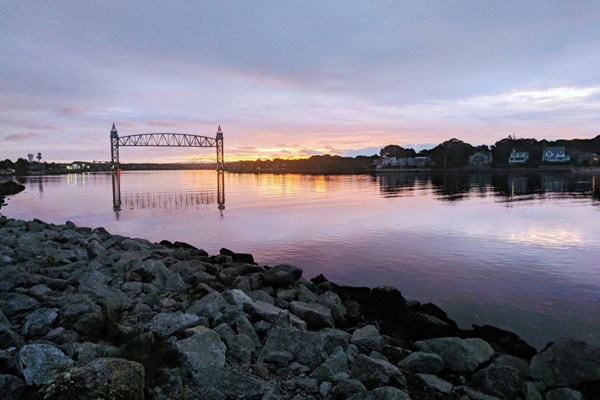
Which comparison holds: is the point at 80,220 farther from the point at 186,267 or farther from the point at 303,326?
the point at 303,326

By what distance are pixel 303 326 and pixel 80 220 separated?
28.0 metres

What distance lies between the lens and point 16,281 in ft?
24.0

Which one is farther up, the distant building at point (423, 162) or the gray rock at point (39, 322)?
the distant building at point (423, 162)

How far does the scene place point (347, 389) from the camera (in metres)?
4.68

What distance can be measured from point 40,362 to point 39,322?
62.7 inches

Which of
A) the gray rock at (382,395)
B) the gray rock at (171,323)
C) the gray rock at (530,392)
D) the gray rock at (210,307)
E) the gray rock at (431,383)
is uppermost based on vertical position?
the gray rock at (171,323)

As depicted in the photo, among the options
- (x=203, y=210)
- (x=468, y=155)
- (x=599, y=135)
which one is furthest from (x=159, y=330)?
(x=599, y=135)

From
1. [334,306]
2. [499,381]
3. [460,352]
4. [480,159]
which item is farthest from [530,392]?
[480,159]

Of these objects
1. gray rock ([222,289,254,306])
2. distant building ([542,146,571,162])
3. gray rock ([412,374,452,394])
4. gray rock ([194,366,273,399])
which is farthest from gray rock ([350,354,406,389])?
distant building ([542,146,571,162])

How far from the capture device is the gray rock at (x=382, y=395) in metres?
4.43

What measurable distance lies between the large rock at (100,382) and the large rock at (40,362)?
10.8 inches

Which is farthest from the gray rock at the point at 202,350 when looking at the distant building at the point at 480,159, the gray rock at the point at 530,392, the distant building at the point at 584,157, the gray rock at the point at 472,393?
the distant building at the point at 584,157

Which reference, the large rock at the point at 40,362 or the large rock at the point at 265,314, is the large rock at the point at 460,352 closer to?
the large rock at the point at 265,314

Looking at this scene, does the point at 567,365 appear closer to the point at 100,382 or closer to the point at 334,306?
the point at 334,306
